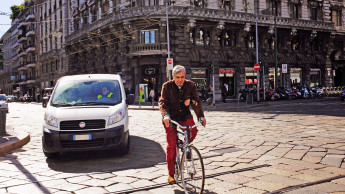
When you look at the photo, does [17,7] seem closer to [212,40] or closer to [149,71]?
[149,71]

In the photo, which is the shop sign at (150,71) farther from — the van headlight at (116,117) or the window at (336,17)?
the window at (336,17)

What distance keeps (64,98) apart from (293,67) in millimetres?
29019

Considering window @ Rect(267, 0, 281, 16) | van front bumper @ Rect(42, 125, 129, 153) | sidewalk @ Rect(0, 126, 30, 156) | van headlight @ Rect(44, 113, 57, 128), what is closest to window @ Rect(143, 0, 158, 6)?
window @ Rect(267, 0, 281, 16)

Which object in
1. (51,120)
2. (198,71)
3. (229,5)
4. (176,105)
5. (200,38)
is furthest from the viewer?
(229,5)

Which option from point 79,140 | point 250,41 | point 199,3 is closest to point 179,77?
point 79,140

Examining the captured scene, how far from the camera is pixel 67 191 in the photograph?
165 inches

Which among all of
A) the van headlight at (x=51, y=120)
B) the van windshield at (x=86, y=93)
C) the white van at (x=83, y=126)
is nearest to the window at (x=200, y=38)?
the van windshield at (x=86, y=93)

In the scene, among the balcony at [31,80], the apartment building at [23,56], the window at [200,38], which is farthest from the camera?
the apartment building at [23,56]

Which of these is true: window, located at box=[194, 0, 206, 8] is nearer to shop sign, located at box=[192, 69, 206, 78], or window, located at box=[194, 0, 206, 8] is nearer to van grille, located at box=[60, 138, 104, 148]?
shop sign, located at box=[192, 69, 206, 78]

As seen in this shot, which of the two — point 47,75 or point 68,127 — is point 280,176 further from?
point 47,75

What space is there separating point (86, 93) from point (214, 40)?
2172cm

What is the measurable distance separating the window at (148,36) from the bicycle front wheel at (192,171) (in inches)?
914

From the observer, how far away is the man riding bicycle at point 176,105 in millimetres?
3996

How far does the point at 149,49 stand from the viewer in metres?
25.7
